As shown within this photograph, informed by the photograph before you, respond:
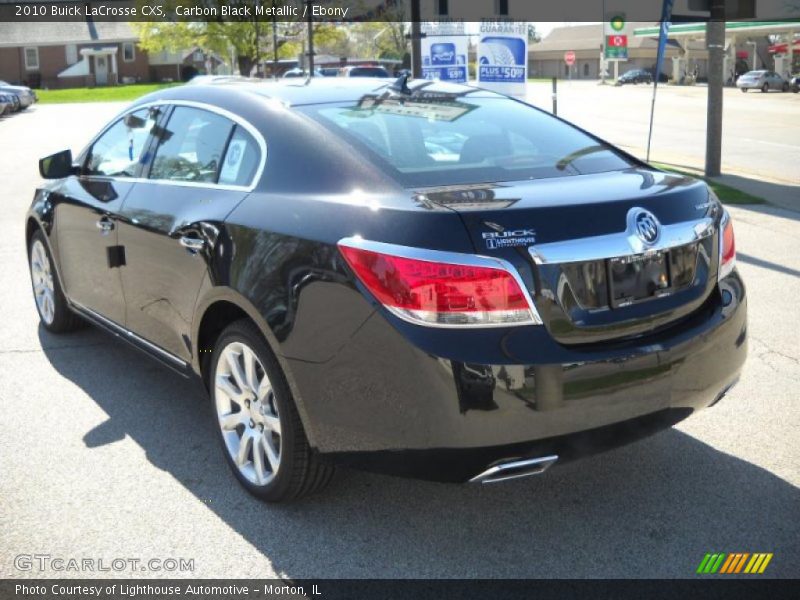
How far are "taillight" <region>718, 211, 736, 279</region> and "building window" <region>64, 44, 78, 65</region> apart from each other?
83742mm

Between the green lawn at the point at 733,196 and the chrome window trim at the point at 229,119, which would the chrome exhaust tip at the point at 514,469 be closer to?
the chrome window trim at the point at 229,119

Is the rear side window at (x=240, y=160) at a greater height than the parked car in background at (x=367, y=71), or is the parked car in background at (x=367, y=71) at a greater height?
the parked car in background at (x=367, y=71)

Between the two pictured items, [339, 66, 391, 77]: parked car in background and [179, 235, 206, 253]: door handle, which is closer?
[179, 235, 206, 253]: door handle

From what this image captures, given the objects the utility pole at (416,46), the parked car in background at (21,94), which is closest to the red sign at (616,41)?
the parked car in background at (21,94)

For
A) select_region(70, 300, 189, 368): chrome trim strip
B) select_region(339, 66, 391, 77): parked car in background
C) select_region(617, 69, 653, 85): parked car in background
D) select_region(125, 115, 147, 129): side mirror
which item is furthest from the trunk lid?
select_region(617, 69, 653, 85): parked car in background

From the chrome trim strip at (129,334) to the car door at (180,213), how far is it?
3 centimetres

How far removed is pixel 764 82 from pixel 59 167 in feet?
197

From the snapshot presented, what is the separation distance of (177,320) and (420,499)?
138cm

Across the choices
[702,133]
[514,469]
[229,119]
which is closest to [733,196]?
[229,119]

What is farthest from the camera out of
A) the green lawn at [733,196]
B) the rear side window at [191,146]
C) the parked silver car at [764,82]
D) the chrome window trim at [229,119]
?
the parked silver car at [764,82]

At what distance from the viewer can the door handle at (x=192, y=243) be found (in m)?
3.95

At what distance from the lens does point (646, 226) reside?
328 cm

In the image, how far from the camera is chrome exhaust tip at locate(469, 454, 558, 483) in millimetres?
3131

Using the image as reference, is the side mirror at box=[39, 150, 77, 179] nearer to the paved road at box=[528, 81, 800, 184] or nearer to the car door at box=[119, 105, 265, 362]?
the car door at box=[119, 105, 265, 362]
